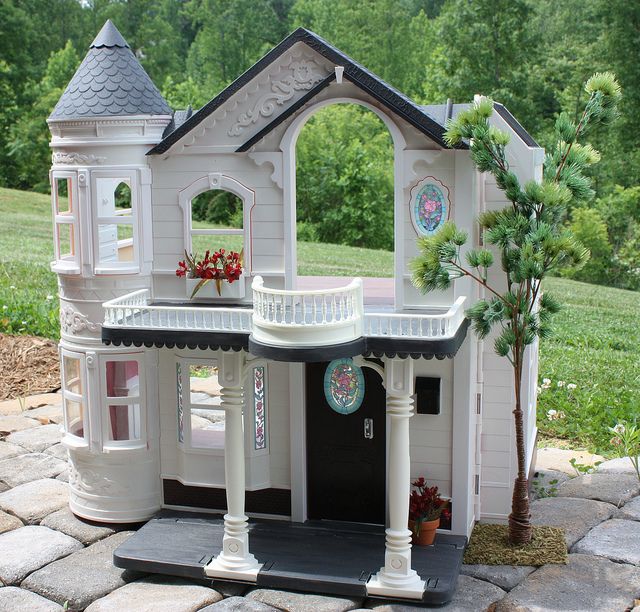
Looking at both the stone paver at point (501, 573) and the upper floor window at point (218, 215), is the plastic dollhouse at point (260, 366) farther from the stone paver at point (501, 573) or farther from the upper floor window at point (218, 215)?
the upper floor window at point (218, 215)

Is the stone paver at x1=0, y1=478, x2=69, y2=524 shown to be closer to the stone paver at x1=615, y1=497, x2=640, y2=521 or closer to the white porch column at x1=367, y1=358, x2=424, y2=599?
the white porch column at x1=367, y1=358, x2=424, y2=599

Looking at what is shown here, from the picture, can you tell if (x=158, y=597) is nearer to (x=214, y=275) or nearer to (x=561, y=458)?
(x=214, y=275)

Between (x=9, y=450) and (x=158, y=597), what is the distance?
248 inches

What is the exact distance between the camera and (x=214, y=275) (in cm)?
1245

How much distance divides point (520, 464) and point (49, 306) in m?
14.5

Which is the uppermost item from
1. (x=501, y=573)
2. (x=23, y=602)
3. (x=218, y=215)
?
(x=218, y=215)

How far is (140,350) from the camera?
12852 millimetres

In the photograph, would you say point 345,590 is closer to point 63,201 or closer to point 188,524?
point 188,524

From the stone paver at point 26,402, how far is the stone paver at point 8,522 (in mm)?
5193

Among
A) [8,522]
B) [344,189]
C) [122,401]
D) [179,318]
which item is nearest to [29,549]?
[8,522]

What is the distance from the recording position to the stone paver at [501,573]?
11297mm

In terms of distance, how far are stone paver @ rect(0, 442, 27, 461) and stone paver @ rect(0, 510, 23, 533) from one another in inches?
103

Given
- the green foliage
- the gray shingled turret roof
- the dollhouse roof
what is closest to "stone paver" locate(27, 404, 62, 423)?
the gray shingled turret roof

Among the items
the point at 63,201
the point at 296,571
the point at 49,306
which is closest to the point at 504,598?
the point at 296,571
